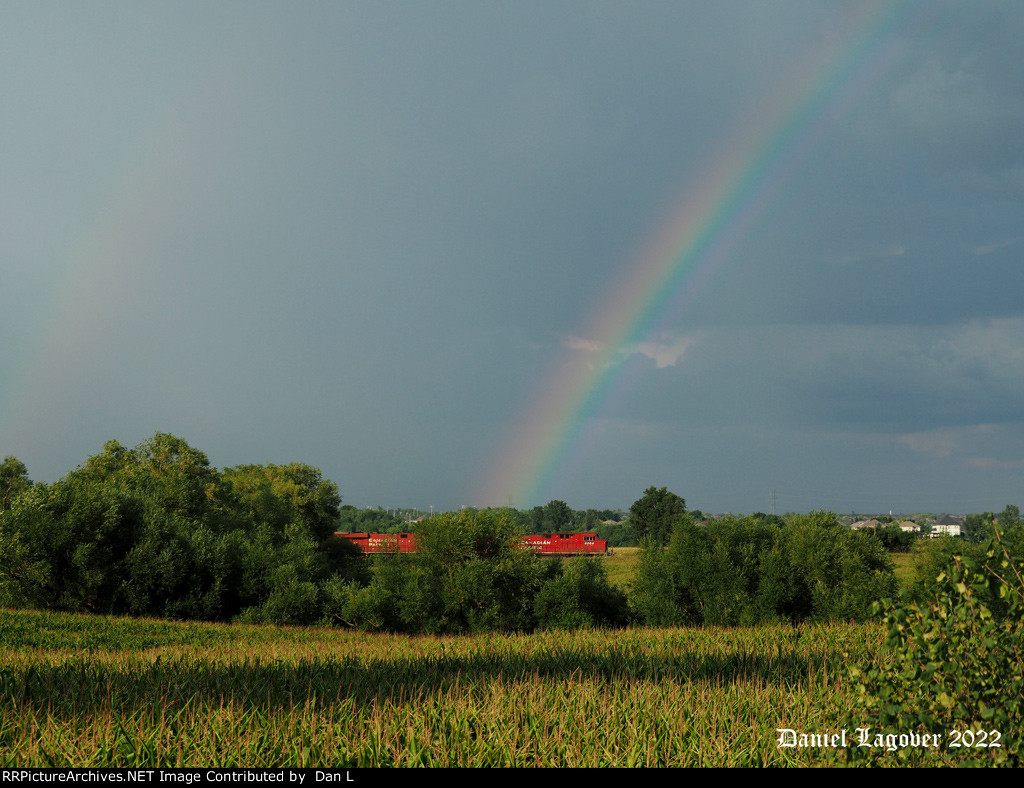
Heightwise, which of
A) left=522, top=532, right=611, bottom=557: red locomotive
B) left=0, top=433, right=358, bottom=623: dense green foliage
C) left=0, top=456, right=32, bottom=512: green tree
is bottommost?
left=522, top=532, right=611, bottom=557: red locomotive

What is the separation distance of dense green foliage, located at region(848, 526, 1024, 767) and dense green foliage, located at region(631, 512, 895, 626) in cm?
3465

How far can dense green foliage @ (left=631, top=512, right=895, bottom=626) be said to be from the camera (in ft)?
125

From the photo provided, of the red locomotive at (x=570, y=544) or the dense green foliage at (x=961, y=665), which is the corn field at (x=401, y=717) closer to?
the dense green foliage at (x=961, y=665)

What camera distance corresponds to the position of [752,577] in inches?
1571

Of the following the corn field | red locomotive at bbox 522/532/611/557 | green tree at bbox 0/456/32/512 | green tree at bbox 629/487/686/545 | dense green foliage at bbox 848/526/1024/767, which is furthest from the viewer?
green tree at bbox 629/487/686/545

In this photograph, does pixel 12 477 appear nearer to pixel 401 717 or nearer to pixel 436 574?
pixel 436 574

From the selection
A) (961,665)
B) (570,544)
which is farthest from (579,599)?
(570,544)

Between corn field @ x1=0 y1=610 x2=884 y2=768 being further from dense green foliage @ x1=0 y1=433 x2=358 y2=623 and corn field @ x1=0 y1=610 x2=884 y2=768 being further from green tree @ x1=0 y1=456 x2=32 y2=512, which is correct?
green tree @ x1=0 y1=456 x2=32 y2=512

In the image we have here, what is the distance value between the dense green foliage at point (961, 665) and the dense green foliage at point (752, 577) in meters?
34.7

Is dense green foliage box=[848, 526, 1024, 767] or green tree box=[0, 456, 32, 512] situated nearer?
dense green foliage box=[848, 526, 1024, 767]

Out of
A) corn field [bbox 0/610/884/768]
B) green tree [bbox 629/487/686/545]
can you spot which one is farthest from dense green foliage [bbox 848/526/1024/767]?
green tree [bbox 629/487/686/545]

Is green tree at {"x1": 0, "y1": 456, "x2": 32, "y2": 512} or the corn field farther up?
green tree at {"x1": 0, "y1": 456, "x2": 32, "y2": 512}
